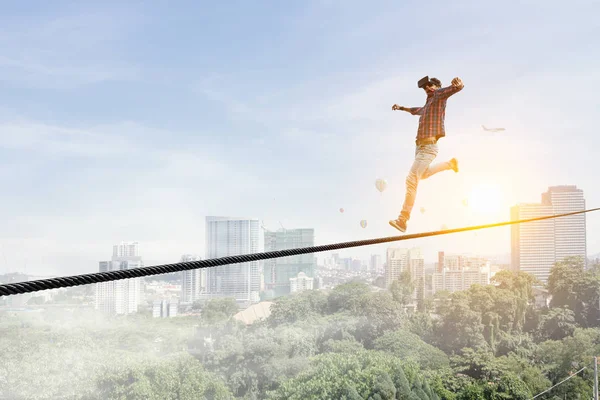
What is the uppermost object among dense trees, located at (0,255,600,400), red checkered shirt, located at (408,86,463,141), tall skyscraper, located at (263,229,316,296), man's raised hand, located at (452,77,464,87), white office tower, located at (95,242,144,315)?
man's raised hand, located at (452,77,464,87)

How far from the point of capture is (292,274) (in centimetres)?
3631

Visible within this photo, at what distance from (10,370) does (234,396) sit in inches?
336

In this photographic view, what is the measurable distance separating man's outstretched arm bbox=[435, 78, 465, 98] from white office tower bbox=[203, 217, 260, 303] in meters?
30.0

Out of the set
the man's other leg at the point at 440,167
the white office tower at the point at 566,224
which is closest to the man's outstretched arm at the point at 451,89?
the man's other leg at the point at 440,167

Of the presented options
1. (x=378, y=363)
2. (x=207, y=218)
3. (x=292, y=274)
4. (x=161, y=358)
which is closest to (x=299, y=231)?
(x=292, y=274)

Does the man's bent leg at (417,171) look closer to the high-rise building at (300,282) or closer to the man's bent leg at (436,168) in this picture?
the man's bent leg at (436,168)

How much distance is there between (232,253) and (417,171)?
30.1m

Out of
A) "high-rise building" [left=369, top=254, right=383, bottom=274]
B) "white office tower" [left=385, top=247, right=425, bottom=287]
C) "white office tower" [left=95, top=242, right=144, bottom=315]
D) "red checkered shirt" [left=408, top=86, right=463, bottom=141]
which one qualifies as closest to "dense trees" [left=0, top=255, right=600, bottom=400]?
"white office tower" [left=95, top=242, right=144, bottom=315]

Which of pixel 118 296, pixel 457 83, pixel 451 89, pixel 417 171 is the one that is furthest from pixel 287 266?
pixel 457 83

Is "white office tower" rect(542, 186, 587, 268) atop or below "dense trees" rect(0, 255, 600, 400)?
atop

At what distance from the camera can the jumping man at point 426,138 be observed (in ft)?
14.8

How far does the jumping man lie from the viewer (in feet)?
14.8

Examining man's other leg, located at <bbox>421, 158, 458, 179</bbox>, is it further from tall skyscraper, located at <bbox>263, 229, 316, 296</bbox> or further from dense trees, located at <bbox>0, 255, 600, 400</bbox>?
tall skyscraper, located at <bbox>263, 229, 316, 296</bbox>

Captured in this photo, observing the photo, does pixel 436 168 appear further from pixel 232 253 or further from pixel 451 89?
pixel 232 253
